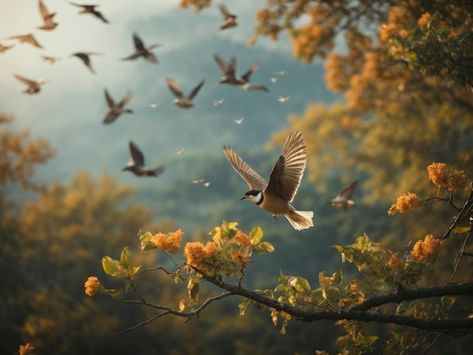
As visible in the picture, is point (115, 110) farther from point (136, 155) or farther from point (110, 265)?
point (110, 265)

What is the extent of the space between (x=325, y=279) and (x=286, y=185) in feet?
3.70

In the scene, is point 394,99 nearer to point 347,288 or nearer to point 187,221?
point 347,288

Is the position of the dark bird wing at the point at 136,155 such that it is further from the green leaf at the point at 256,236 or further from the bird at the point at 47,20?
the green leaf at the point at 256,236

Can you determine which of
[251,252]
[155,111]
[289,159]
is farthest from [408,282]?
[155,111]

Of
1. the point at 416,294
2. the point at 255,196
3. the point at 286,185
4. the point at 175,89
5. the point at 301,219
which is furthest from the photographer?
the point at 175,89

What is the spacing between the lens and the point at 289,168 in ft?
13.9

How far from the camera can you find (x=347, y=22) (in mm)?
8977

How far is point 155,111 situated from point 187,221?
64783 mm

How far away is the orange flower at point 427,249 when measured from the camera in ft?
10.9

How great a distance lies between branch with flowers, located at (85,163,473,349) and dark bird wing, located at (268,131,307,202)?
887 millimetres

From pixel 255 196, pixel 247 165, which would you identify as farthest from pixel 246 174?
pixel 255 196

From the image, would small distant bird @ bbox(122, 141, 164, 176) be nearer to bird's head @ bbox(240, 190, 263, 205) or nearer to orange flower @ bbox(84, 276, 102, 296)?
Result: bird's head @ bbox(240, 190, 263, 205)

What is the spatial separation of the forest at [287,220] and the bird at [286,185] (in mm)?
16

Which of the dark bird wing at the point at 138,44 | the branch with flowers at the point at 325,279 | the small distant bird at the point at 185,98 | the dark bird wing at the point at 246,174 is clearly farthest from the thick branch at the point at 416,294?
the dark bird wing at the point at 138,44
